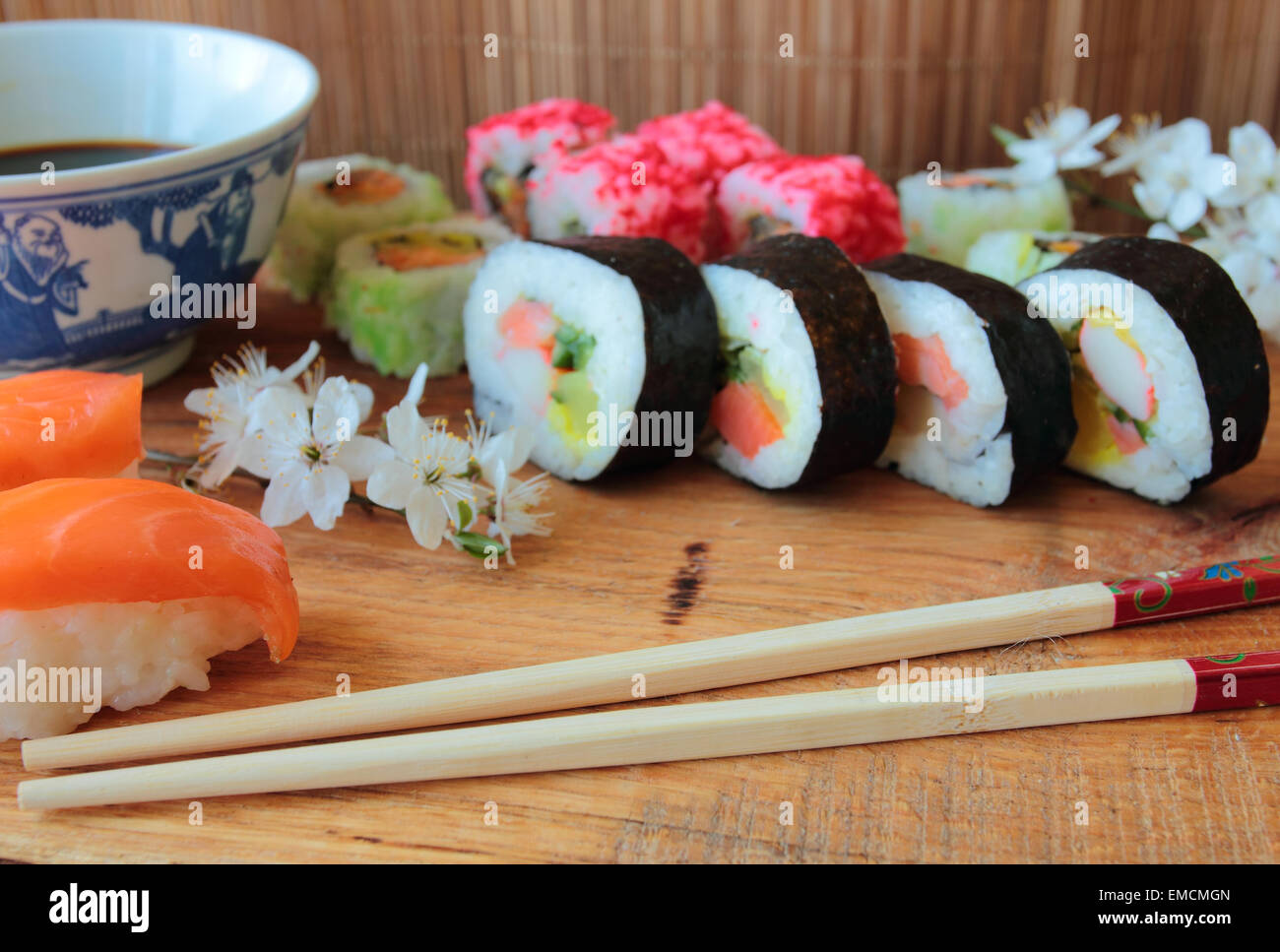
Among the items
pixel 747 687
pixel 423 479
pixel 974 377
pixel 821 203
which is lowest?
pixel 747 687

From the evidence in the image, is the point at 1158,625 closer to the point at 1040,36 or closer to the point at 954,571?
the point at 954,571

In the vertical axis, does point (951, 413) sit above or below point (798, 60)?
below

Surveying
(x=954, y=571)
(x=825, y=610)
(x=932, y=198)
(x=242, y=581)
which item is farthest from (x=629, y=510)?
(x=932, y=198)

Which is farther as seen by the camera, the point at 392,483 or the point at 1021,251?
the point at 1021,251

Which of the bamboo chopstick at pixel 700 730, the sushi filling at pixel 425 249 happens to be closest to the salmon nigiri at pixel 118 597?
the bamboo chopstick at pixel 700 730

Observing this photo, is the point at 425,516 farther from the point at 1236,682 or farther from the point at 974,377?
the point at 1236,682

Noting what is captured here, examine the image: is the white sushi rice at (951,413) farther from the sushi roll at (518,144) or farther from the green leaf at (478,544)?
the sushi roll at (518,144)

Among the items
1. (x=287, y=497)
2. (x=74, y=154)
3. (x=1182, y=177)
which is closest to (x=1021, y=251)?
(x=1182, y=177)
